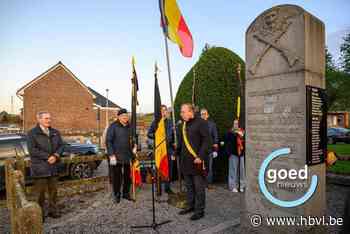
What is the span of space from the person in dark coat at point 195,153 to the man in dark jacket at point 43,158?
2544 millimetres

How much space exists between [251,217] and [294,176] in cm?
103

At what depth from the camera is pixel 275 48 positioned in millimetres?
3574

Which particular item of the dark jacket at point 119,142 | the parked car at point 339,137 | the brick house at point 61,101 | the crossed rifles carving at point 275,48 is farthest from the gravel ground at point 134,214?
the brick house at point 61,101

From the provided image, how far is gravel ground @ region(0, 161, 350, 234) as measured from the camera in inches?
162

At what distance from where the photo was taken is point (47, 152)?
189 inches

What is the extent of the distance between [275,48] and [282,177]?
6.09 feet

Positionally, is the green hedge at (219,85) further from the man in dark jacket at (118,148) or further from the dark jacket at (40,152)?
the dark jacket at (40,152)

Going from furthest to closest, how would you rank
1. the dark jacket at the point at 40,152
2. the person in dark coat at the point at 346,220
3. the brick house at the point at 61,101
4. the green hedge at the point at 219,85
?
the brick house at the point at 61,101, the green hedge at the point at 219,85, the dark jacket at the point at 40,152, the person in dark coat at the point at 346,220

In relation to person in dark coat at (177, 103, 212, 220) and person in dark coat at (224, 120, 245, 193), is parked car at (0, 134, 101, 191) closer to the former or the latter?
person in dark coat at (177, 103, 212, 220)

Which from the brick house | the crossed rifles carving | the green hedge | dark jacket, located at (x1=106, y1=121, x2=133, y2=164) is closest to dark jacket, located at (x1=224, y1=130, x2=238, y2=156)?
the green hedge

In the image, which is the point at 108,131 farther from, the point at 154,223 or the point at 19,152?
the point at 19,152

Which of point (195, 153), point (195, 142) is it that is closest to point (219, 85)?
point (195, 142)

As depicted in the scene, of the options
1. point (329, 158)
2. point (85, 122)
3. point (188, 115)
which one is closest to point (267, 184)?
point (329, 158)

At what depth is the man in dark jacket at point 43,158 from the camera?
467 centimetres
